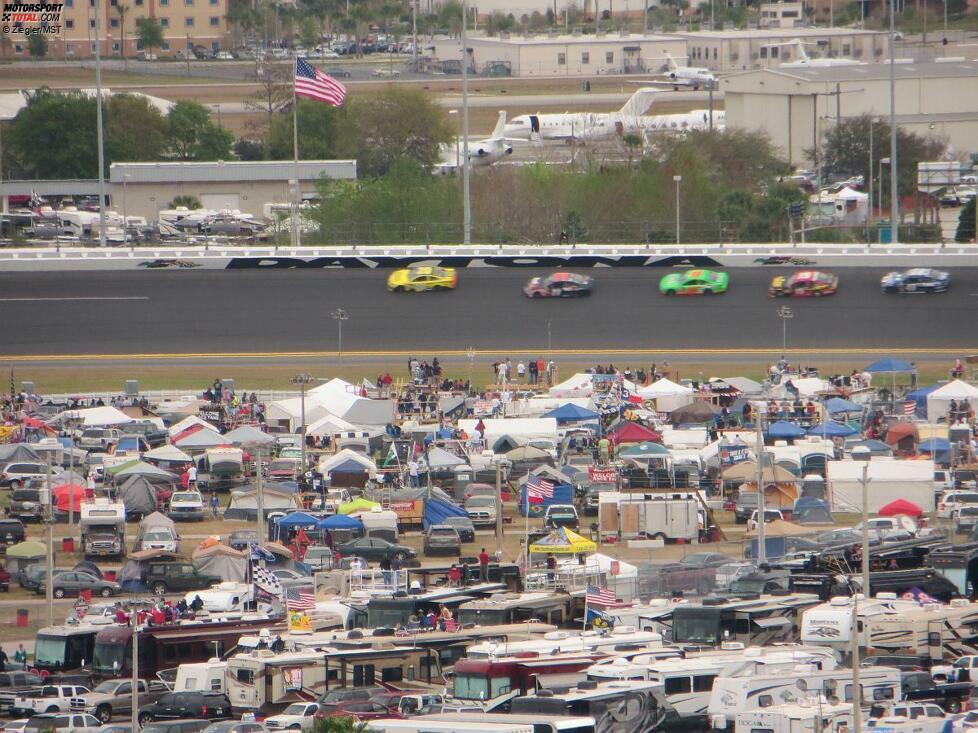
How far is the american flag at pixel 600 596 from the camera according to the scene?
2714 cm

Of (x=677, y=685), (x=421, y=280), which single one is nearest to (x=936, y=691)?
(x=677, y=685)

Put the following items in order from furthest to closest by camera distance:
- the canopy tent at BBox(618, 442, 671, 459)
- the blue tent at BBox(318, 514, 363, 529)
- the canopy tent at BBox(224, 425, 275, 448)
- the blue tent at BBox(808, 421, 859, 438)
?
the canopy tent at BBox(224, 425, 275, 448)
the blue tent at BBox(808, 421, 859, 438)
the canopy tent at BBox(618, 442, 671, 459)
the blue tent at BBox(318, 514, 363, 529)

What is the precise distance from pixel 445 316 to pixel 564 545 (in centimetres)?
2650

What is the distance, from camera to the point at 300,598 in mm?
27984

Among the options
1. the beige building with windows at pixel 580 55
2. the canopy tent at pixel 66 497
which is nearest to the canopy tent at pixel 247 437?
the canopy tent at pixel 66 497

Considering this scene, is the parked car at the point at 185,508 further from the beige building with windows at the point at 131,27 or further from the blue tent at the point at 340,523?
the beige building with windows at the point at 131,27

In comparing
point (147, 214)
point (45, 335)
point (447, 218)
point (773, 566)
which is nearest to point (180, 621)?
point (773, 566)

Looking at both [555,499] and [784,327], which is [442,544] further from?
[784,327]

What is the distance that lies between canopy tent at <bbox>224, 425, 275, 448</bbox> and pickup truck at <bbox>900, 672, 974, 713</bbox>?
20.3 meters

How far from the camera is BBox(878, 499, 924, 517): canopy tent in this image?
113 feet

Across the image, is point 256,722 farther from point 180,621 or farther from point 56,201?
point 56,201

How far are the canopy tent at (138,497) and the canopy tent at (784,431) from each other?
42.5 ft

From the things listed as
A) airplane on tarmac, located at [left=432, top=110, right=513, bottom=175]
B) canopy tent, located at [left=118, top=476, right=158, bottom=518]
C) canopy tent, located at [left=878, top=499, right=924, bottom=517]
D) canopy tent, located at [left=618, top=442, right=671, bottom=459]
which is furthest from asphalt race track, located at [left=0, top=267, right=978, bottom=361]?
airplane on tarmac, located at [left=432, top=110, right=513, bottom=175]

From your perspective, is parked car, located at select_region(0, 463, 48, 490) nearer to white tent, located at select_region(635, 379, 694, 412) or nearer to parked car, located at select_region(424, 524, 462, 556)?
parked car, located at select_region(424, 524, 462, 556)
